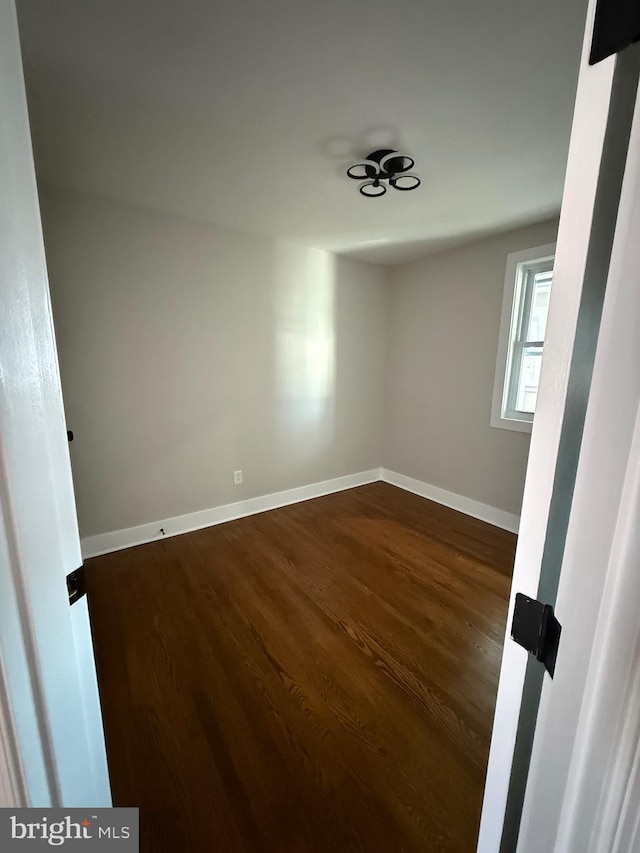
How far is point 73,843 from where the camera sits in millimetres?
616

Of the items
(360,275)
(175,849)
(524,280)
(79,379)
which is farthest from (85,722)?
(360,275)

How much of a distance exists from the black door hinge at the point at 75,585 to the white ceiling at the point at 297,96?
1527 mm

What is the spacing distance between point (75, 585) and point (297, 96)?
1751mm

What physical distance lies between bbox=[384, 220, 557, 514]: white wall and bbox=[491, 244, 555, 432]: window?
77mm

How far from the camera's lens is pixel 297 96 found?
1.34m

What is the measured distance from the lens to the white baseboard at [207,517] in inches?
97.1

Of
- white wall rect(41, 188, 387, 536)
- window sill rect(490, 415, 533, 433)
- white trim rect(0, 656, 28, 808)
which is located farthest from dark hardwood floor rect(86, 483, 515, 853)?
window sill rect(490, 415, 533, 433)

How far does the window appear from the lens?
2.67 meters

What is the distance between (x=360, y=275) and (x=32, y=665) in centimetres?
359

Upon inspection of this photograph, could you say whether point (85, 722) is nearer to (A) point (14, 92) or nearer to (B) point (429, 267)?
(A) point (14, 92)

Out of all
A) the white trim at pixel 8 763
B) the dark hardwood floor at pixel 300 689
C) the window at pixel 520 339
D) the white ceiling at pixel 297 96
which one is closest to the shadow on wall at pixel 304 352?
the white ceiling at pixel 297 96

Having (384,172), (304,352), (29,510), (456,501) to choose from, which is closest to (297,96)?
(384,172)

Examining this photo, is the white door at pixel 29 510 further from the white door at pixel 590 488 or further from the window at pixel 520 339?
the window at pixel 520 339

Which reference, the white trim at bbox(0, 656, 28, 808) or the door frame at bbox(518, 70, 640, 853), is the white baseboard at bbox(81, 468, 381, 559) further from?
the door frame at bbox(518, 70, 640, 853)
